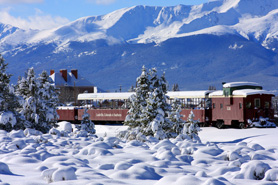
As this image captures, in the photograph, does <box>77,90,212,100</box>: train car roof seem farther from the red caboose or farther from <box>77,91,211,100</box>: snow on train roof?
the red caboose

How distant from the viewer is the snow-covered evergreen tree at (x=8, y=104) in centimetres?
2745

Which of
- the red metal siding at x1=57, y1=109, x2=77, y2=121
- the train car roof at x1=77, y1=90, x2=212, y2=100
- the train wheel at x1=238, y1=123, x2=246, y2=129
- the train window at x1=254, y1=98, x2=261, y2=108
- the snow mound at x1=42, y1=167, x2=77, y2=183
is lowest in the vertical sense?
the train wheel at x1=238, y1=123, x2=246, y2=129

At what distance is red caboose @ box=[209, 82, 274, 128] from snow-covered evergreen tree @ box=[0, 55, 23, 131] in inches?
796

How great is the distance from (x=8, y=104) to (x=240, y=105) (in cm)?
2104

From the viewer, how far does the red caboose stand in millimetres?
40312

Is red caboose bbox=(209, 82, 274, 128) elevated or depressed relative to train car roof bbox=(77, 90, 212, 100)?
depressed

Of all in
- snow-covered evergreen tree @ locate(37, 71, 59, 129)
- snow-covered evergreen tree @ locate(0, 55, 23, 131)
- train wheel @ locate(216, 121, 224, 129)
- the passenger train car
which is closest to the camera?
snow-covered evergreen tree @ locate(0, 55, 23, 131)

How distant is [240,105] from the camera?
133 ft

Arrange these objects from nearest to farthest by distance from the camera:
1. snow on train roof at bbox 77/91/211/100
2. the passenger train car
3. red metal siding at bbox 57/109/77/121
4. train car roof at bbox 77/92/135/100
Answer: the passenger train car, snow on train roof at bbox 77/91/211/100, train car roof at bbox 77/92/135/100, red metal siding at bbox 57/109/77/121

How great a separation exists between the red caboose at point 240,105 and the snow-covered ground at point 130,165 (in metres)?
20.8

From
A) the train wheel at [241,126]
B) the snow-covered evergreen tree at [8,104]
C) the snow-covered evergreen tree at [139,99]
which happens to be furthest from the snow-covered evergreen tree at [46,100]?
the train wheel at [241,126]

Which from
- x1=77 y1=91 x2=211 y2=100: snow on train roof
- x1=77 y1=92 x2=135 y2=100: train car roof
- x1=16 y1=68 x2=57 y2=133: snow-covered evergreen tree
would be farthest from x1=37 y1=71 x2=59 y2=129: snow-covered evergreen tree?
x1=77 y1=92 x2=135 y2=100: train car roof

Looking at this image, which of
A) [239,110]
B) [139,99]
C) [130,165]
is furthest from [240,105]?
[130,165]

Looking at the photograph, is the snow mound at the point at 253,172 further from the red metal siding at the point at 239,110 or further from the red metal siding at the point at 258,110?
the red metal siding at the point at 258,110
